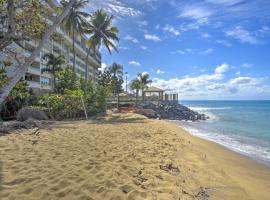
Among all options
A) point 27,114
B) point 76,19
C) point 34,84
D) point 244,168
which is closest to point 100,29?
point 76,19

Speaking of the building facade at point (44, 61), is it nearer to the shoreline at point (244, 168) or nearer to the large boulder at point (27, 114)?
the large boulder at point (27, 114)

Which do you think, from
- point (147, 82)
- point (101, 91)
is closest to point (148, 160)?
point (101, 91)

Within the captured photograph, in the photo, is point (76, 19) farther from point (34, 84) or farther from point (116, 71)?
point (116, 71)

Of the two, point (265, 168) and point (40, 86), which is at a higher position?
point (40, 86)

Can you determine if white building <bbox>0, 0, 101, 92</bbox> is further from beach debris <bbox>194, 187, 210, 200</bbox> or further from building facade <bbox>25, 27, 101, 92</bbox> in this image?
beach debris <bbox>194, 187, 210, 200</bbox>

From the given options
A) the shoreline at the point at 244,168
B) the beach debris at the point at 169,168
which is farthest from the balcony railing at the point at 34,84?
the beach debris at the point at 169,168

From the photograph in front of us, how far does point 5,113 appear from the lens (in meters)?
22.0

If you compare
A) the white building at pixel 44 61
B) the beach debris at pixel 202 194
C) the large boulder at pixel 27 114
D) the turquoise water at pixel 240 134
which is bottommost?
the turquoise water at pixel 240 134

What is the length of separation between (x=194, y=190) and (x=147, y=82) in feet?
208

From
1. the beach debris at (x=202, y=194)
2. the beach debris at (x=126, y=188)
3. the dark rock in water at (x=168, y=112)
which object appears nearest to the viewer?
the beach debris at (x=126, y=188)

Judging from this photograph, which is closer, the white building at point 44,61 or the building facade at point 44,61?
the white building at point 44,61

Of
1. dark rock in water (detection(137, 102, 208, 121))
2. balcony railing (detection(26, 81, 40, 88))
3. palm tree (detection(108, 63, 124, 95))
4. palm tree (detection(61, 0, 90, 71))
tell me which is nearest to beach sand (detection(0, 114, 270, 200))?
palm tree (detection(61, 0, 90, 71))

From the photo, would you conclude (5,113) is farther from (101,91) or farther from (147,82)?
(147,82)

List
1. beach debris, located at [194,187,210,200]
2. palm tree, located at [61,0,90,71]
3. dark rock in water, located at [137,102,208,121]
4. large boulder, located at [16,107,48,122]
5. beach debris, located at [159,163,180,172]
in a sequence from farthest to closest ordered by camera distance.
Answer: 1. dark rock in water, located at [137,102,208,121]
2. palm tree, located at [61,0,90,71]
3. large boulder, located at [16,107,48,122]
4. beach debris, located at [159,163,180,172]
5. beach debris, located at [194,187,210,200]
